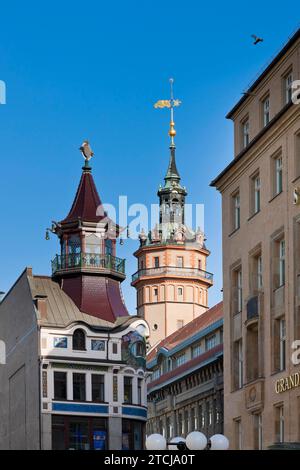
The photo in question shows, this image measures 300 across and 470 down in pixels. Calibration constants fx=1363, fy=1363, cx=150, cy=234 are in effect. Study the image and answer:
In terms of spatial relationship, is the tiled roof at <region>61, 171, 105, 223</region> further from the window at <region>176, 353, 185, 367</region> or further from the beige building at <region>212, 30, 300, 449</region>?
the beige building at <region>212, 30, 300, 449</region>

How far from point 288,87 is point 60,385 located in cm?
3912

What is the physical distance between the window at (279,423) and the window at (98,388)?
36408mm

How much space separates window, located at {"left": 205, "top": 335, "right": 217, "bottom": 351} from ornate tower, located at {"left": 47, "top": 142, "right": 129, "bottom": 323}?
780 cm

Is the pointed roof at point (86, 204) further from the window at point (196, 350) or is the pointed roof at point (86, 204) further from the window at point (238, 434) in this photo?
the window at point (238, 434)

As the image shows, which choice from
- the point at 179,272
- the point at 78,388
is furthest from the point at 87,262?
the point at 179,272

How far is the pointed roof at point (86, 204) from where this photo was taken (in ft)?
339

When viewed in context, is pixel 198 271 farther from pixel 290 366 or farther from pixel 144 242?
pixel 290 366

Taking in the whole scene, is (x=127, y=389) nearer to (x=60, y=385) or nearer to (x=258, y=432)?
(x=60, y=385)

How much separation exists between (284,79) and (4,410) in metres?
52.2

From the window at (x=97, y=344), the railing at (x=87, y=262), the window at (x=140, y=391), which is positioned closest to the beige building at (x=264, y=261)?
the window at (x=97, y=344)

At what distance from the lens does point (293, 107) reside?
58156 millimetres

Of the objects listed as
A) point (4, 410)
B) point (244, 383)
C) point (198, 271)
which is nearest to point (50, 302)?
point (4, 410)

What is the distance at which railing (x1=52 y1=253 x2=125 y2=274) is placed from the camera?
102938mm

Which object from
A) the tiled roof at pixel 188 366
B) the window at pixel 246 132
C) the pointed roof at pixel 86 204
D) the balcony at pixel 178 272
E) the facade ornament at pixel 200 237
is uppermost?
the facade ornament at pixel 200 237
